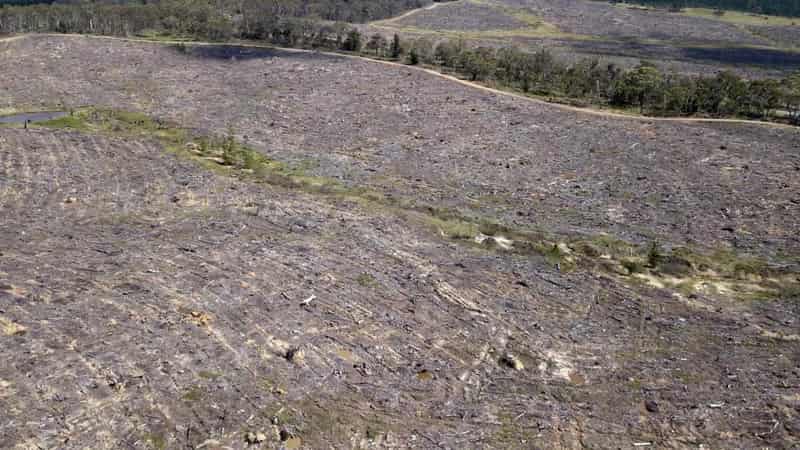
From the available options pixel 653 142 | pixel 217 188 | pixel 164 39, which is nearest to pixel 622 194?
pixel 653 142

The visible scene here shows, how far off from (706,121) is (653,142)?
239 inches

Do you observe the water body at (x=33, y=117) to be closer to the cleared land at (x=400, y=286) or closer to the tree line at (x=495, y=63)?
the cleared land at (x=400, y=286)

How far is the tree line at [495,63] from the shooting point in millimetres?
42781

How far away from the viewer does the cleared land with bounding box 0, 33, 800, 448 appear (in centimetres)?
1393

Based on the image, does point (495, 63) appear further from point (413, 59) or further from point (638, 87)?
point (638, 87)

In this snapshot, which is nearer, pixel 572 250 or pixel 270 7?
pixel 572 250

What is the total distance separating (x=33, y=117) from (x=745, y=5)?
411ft

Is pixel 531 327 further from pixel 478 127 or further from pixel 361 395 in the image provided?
pixel 478 127

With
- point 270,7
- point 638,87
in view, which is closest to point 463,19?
point 270,7

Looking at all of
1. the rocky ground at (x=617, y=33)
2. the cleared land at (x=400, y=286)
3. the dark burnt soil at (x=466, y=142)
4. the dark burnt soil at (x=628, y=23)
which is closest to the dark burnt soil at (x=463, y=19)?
the rocky ground at (x=617, y=33)

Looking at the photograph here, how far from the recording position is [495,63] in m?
51.6

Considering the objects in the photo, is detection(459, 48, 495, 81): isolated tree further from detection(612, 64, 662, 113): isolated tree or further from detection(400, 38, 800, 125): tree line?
detection(612, 64, 662, 113): isolated tree

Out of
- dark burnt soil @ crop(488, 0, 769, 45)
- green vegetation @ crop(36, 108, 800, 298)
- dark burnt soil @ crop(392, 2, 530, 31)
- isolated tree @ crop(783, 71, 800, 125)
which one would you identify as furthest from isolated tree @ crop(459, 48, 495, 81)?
dark burnt soil @ crop(488, 0, 769, 45)

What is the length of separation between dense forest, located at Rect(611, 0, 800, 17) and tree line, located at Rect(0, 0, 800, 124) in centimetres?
7588
